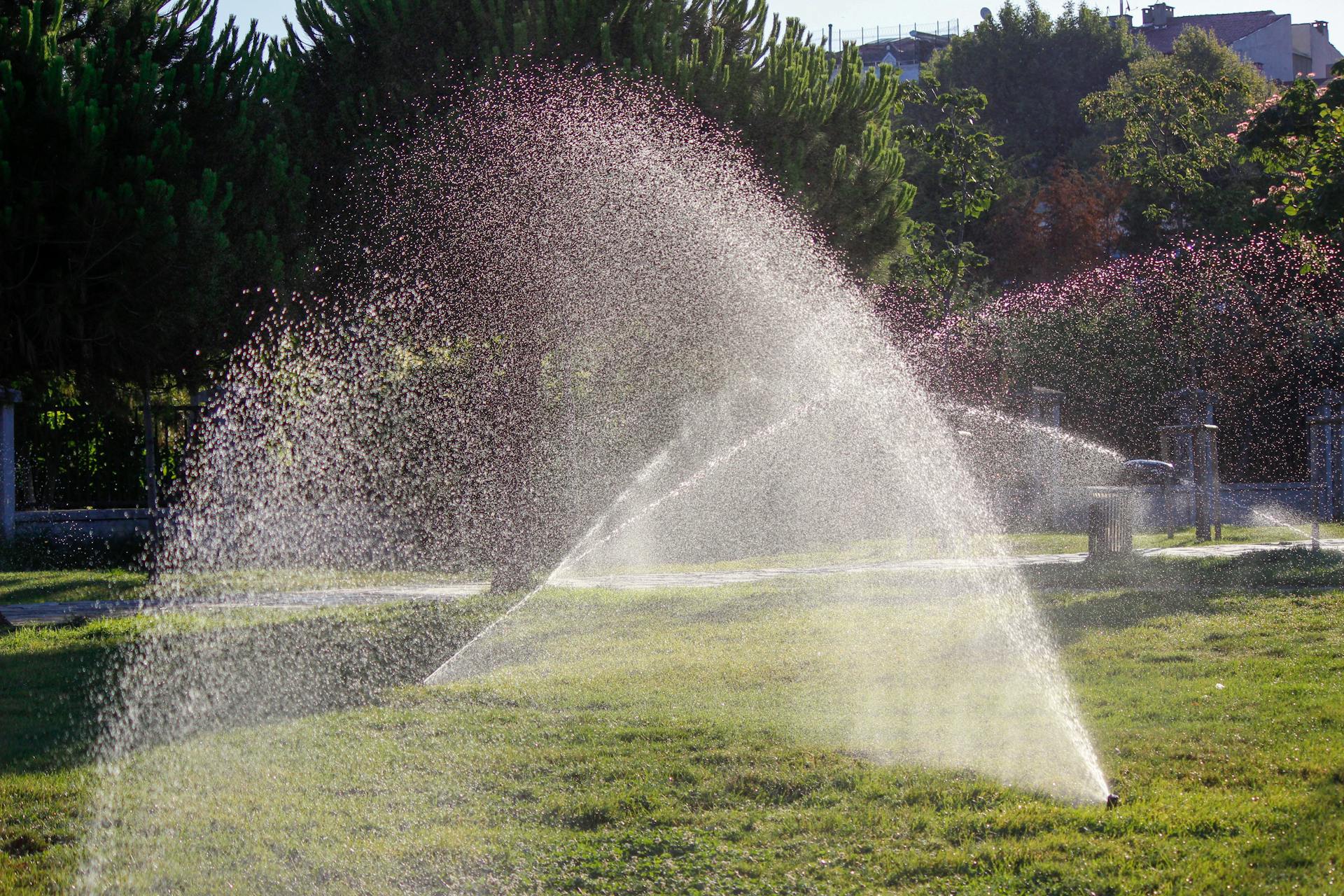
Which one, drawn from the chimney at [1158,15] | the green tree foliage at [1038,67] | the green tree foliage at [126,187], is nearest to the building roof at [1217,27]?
the chimney at [1158,15]

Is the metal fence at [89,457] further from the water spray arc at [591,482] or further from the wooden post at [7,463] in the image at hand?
the wooden post at [7,463]

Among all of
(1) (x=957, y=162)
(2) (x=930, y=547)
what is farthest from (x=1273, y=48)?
(2) (x=930, y=547)

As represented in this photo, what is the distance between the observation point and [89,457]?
17703mm

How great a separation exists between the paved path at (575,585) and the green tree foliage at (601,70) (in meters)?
3.32

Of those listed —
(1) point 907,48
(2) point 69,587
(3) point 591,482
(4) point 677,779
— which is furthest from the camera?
(1) point 907,48

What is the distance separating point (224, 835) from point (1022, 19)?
57.2 meters

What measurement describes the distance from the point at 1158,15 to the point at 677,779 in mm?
73151

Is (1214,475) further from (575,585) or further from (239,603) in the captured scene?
(239,603)

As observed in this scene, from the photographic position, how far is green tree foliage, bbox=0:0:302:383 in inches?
377

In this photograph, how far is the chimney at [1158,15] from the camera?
226 ft

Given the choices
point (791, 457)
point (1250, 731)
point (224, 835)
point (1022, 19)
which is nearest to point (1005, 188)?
point (791, 457)

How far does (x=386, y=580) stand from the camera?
45.7 ft

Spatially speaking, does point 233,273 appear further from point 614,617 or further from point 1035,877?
point 1035,877

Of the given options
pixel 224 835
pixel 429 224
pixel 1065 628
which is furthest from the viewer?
pixel 429 224
